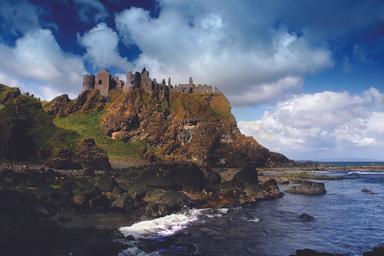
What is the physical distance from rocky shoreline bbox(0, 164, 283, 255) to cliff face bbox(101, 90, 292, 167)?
59.1m

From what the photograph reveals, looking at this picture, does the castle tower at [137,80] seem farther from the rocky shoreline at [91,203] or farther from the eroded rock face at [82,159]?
the rocky shoreline at [91,203]

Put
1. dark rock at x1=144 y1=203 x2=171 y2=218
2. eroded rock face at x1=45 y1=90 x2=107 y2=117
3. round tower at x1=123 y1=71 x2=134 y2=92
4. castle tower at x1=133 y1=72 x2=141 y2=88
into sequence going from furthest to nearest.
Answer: castle tower at x1=133 y1=72 x2=141 y2=88
round tower at x1=123 y1=71 x2=134 y2=92
eroded rock face at x1=45 y1=90 x2=107 y2=117
dark rock at x1=144 y1=203 x2=171 y2=218

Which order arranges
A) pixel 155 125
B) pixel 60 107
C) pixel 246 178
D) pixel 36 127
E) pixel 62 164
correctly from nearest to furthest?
pixel 246 178 → pixel 62 164 → pixel 36 127 → pixel 155 125 → pixel 60 107

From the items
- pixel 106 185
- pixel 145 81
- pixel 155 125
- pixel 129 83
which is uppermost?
pixel 145 81

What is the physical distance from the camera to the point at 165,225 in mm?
36281

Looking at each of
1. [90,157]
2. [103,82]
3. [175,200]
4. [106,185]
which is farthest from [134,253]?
[103,82]

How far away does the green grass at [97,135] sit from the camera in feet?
380

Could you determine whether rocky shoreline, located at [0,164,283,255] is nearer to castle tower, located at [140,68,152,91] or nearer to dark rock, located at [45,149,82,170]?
dark rock, located at [45,149,82,170]

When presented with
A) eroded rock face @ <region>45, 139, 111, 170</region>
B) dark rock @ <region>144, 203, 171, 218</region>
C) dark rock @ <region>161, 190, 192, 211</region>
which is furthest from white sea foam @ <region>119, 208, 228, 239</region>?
eroded rock face @ <region>45, 139, 111, 170</region>

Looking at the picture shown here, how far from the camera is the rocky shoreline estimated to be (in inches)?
1091

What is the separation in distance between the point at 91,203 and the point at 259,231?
61.3ft

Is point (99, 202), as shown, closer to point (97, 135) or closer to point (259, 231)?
point (259, 231)

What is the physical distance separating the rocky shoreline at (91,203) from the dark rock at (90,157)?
74.1 feet

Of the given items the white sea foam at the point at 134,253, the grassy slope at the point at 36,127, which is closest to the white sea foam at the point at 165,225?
the white sea foam at the point at 134,253
